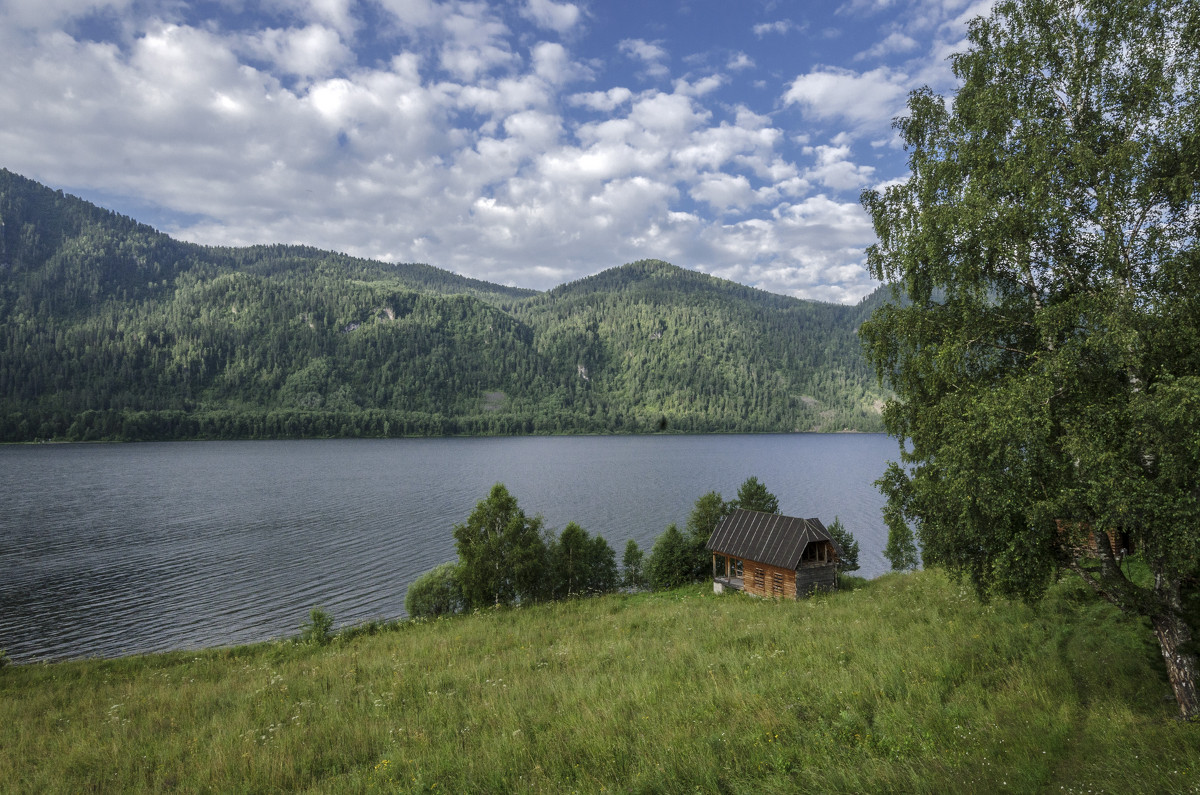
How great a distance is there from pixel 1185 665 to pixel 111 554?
72.2 metres

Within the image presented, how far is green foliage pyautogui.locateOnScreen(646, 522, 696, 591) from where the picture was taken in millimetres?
41906

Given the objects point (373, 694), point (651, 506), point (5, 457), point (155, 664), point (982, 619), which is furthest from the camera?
point (5, 457)

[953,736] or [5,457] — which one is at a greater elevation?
[953,736]

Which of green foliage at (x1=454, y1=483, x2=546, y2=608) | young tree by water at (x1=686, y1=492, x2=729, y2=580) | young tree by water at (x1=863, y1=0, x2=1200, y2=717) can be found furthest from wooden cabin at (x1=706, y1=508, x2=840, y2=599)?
young tree by water at (x1=863, y1=0, x2=1200, y2=717)

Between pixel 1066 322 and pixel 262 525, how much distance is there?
7737 centimetres

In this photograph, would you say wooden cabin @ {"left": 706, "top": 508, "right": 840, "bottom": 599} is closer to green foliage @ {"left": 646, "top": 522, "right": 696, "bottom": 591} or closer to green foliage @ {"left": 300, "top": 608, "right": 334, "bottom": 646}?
green foliage @ {"left": 646, "top": 522, "right": 696, "bottom": 591}

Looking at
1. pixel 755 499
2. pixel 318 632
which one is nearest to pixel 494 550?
pixel 318 632

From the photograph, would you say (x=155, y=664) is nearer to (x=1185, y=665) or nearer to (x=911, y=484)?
(x=911, y=484)

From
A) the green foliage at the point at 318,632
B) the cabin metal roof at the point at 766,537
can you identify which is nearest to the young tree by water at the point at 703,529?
the cabin metal roof at the point at 766,537

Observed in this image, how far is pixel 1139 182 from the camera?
9.55 metres

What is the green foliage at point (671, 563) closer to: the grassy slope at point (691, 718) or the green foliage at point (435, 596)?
the green foliage at point (435, 596)

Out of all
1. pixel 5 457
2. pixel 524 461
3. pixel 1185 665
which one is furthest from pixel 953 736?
pixel 5 457

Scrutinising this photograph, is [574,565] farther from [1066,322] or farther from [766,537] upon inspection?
[1066,322]

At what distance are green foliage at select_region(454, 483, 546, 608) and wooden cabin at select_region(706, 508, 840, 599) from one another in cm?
1267
